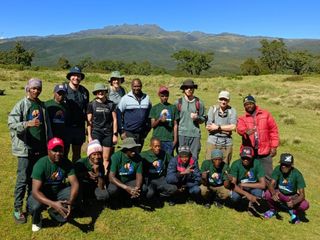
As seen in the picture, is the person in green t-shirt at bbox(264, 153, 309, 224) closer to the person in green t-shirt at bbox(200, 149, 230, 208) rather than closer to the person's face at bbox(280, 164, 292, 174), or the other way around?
the person's face at bbox(280, 164, 292, 174)

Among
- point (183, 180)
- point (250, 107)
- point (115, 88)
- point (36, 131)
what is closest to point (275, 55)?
point (115, 88)

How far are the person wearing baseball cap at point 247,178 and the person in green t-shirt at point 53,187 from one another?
3.40 m

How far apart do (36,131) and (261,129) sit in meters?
4.70

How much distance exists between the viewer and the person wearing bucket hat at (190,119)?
28.5ft

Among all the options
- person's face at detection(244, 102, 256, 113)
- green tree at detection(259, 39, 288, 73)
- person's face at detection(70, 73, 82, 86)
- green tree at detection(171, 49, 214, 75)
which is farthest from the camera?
green tree at detection(171, 49, 214, 75)

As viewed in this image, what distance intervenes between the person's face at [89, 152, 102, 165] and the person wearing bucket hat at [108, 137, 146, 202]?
1.39 feet

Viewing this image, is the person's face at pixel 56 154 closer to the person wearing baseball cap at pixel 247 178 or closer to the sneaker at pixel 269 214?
the person wearing baseball cap at pixel 247 178

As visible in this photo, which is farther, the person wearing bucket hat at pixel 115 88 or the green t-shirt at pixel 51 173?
the person wearing bucket hat at pixel 115 88

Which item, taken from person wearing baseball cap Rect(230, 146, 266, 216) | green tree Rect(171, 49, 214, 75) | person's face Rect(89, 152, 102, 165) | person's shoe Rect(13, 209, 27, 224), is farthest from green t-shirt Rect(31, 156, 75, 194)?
green tree Rect(171, 49, 214, 75)

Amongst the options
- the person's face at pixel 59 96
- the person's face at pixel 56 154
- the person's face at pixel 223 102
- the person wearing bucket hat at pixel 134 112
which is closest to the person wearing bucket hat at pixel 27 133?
the person's face at pixel 56 154

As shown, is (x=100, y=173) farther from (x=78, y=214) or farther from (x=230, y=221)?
(x=230, y=221)

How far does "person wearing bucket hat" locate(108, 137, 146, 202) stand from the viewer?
7680mm

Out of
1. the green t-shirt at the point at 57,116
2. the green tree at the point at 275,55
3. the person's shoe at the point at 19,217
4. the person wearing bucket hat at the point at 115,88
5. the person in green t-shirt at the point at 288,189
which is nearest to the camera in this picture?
the person's shoe at the point at 19,217

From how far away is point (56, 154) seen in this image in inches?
261
